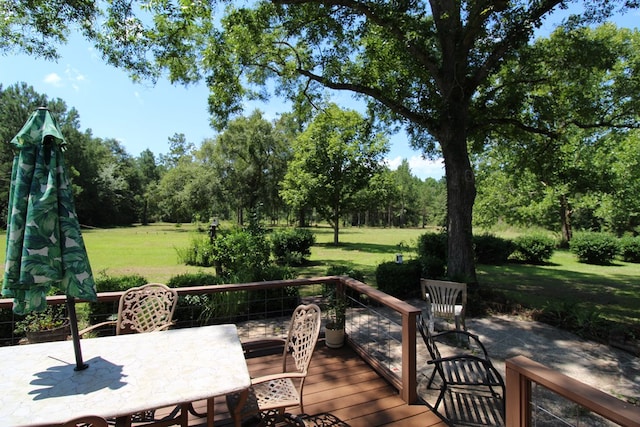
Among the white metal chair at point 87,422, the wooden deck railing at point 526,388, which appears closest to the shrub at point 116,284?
the wooden deck railing at point 526,388

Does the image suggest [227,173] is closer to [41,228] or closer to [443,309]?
[443,309]

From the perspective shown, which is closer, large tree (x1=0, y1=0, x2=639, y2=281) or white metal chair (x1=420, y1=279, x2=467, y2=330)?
white metal chair (x1=420, y1=279, x2=467, y2=330)

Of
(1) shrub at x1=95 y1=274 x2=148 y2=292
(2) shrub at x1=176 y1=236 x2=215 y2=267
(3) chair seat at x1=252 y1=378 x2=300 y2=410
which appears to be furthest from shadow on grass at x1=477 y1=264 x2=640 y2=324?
(2) shrub at x1=176 y1=236 x2=215 y2=267

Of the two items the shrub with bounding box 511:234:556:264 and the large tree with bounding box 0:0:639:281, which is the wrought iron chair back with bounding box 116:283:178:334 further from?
the shrub with bounding box 511:234:556:264

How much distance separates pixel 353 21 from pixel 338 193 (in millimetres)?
11932

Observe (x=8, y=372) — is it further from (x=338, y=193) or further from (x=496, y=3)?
(x=338, y=193)

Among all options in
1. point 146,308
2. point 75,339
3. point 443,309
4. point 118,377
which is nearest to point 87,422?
point 118,377

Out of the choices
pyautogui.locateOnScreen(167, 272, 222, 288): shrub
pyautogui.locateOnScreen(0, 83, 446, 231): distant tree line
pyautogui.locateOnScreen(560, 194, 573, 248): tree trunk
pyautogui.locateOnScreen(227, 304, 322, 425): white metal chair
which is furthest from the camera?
pyautogui.locateOnScreen(0, 83, 446, 231): distant tree line

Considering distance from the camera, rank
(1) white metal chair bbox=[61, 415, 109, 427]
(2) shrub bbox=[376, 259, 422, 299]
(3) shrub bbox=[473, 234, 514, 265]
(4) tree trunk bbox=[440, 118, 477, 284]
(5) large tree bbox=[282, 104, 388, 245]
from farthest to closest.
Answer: (5) large tree bbox=[282, 104, 388, 245]
(3) shrub bbox=[473, 234, 514, 265]
(2) shrub bbox=[376, 259, 422, 299]
(4) tree trunk bbox=[440, 118, 477, 284]
(1) white metal chair bbox=[61, 415, 109, 427]

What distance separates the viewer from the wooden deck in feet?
8.97

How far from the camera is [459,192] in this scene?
7.12 metres

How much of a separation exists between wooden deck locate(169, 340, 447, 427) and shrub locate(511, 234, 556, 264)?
524 inches

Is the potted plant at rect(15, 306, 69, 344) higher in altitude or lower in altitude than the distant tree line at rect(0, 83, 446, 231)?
lower

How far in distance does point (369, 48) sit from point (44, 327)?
8760 mm
